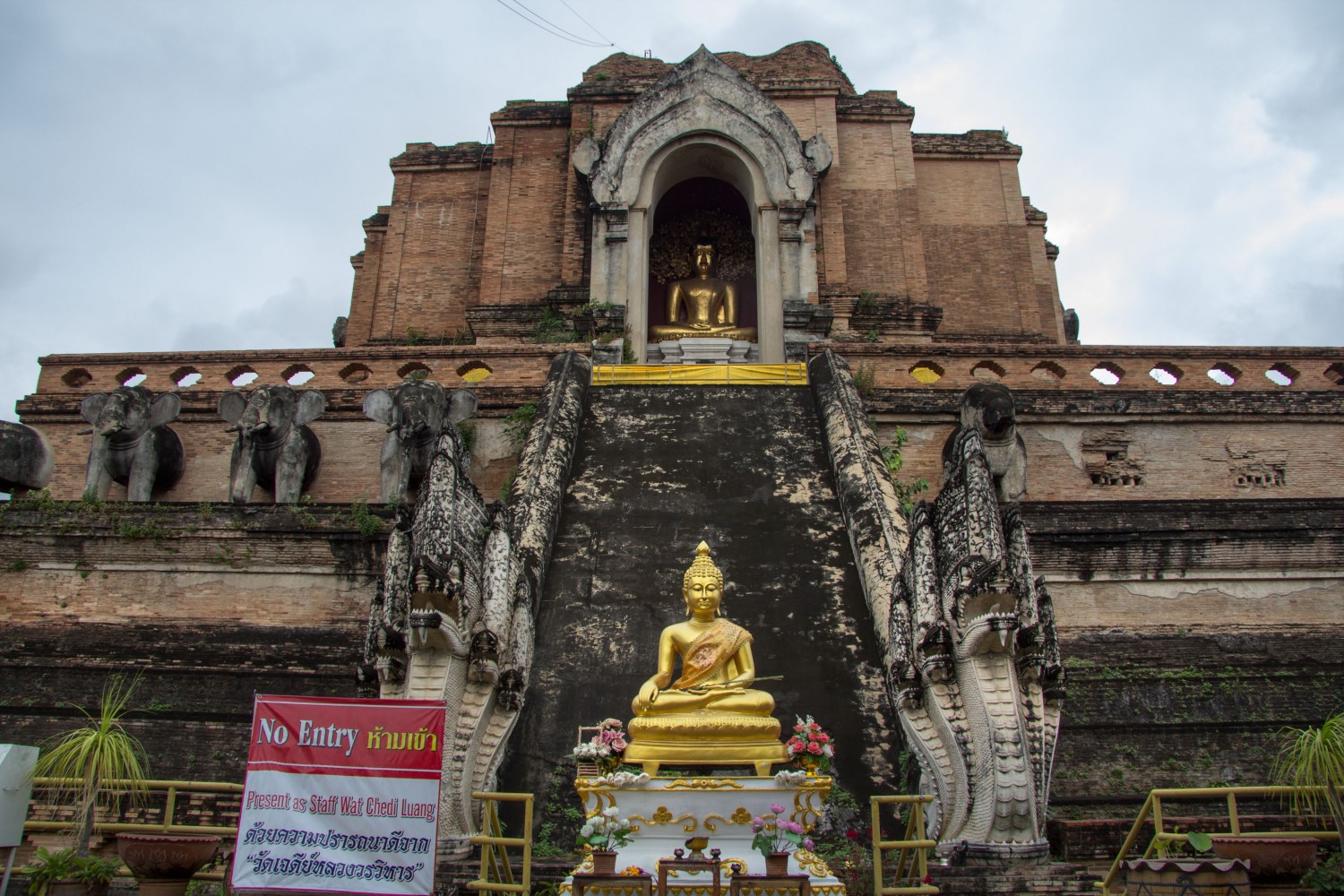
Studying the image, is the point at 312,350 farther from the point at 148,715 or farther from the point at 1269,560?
the point at 1269,560

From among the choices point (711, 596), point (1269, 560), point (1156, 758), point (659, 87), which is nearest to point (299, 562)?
point (711, 596)

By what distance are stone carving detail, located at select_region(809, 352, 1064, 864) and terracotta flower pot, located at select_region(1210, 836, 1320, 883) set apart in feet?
3.79

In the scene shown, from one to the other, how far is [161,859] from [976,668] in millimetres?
4613

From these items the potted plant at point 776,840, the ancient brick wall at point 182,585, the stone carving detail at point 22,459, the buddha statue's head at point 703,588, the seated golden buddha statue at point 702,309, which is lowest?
the potted plant at point 776,840

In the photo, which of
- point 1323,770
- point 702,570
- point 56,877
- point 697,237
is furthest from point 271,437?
point 697,237

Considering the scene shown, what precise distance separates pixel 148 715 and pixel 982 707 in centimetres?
622

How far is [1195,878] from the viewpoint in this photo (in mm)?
5121

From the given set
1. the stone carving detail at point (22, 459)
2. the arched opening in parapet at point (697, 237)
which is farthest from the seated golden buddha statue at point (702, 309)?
the stone carving detail at point (22, 459)

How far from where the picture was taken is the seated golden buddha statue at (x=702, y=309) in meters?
19.1

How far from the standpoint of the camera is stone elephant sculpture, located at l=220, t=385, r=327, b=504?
1217 cm

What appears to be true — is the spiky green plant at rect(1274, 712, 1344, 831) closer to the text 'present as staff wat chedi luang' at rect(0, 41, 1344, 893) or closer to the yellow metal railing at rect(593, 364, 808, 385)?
the text 'present as staff wat chedi luang' at rect(0, 41, 1344, 893)

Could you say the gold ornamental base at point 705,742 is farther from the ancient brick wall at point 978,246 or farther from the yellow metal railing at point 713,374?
the ancient brick wall at point 978,246

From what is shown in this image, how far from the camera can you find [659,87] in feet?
59.5

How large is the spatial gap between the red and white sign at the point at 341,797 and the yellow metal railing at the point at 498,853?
0.48 m
